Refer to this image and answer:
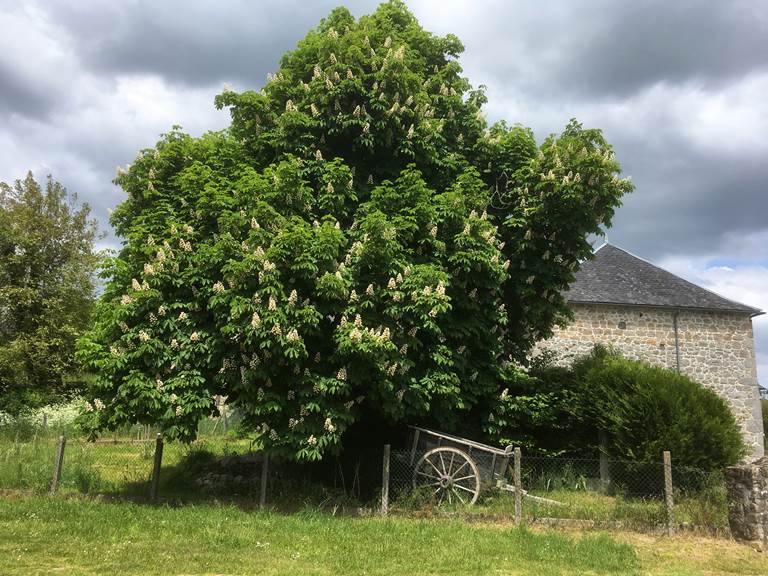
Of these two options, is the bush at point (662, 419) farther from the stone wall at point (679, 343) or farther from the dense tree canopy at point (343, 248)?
the stone wall at point (679, 343)

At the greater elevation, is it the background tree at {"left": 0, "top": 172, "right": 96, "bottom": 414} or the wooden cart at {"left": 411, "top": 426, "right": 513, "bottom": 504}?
the background tree at {"left": 0, "top": 172, "right": 96, "bottom": 414}

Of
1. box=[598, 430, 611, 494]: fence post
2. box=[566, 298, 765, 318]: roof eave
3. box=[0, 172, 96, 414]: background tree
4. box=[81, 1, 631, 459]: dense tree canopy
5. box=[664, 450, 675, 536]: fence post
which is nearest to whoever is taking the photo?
box=[664, 450, 675, 536]: fence post

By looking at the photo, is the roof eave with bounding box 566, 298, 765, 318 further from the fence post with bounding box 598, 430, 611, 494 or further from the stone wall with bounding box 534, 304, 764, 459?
the fence post with bounding box 598, 430, 611, 494

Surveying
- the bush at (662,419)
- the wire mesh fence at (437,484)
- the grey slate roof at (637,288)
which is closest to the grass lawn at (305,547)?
the wire mesh fence at (437,484)

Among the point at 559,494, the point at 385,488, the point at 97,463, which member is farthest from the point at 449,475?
the point at 97,463

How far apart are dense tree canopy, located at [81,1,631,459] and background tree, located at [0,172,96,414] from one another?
14803 millimetres

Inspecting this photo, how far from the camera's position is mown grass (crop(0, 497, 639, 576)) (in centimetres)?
681

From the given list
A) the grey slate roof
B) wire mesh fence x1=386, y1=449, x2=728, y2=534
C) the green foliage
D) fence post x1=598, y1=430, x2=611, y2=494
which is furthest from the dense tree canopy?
the grey slate roof

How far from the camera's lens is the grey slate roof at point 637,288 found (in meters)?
20.5

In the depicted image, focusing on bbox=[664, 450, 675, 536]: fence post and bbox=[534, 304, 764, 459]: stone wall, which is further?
bbox=[534, 304, 764, 459]: stone wall

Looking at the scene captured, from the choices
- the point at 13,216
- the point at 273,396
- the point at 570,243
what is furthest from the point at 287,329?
the point at 13,216

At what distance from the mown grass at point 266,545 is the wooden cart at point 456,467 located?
1.06 m

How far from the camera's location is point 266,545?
7.68 metres

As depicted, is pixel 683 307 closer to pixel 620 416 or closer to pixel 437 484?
pixel 620 416
